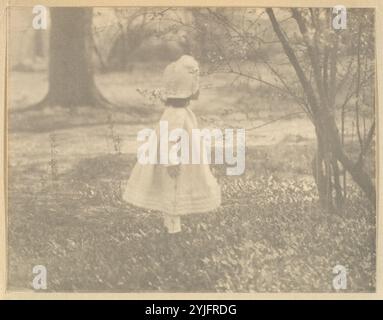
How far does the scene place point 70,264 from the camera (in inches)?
108

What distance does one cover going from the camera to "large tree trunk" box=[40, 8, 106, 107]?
2.74m

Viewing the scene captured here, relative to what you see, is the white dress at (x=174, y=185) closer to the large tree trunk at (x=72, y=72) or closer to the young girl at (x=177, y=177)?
the young girl at (x=177, y=177)

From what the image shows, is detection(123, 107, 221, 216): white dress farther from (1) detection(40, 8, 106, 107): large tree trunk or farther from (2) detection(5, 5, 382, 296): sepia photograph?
(1) detection(40, 8, 106, 107): large tree trunk

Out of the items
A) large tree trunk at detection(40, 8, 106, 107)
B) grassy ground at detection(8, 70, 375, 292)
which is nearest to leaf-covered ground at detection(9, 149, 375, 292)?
grassy ground at detection(8, 70, 375, 292)

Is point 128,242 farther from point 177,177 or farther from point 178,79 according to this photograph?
point 178,79

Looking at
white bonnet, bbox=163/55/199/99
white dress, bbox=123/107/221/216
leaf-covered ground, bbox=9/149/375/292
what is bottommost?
leaf-covered ground, bbox=9/149/375/292

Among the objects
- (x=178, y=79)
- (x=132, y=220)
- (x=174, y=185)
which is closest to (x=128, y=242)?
(x=132, y=220)

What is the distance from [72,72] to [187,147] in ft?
2.03

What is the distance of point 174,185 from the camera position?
8.96ft

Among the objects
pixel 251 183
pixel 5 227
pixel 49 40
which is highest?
pixel 49 40

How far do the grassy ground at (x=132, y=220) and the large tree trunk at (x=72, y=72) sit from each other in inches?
2.0

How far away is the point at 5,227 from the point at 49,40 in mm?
869
